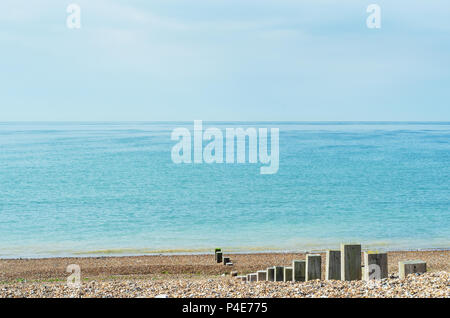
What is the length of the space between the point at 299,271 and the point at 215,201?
43.9 metres

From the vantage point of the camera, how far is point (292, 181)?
2719 inches

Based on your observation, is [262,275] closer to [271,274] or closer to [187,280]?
[271,274]

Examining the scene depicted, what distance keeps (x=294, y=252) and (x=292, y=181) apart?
45306 mm

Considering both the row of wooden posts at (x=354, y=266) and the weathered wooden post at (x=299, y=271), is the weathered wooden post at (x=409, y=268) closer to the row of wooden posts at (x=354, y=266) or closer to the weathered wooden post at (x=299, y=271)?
the row of wooden posts at (x=354, y=266)

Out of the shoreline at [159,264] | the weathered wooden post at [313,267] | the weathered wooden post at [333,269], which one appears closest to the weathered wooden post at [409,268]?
the weathered wooden post at [333,269]

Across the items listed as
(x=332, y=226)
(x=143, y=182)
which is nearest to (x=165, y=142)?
(x=143, y=182)

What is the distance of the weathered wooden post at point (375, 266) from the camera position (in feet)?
26.0

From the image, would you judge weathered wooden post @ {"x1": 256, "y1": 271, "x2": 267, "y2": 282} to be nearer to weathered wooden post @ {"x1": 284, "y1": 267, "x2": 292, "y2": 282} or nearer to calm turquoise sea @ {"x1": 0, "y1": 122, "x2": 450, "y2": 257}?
weathered wooden post @ {"x1": 284, "y1": 267, "x2": 292, "y2": 282}

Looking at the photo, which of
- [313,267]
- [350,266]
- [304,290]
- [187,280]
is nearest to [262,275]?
[313,267]

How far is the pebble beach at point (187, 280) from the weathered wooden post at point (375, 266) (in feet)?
Answer: 0.74

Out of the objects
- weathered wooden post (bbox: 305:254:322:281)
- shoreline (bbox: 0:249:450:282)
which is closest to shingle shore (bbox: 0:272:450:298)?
weathered wooden post (bbox: 305:254:322:281)

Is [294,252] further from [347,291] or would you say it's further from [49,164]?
[49,164]

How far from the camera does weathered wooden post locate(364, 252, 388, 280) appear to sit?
792 centimetres

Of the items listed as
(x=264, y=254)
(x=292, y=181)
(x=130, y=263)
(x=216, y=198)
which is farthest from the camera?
(x=292, y=181)
